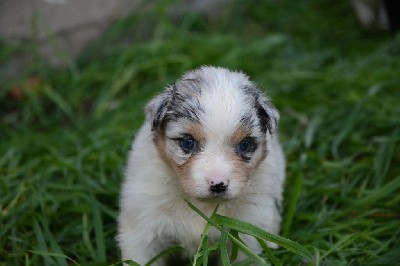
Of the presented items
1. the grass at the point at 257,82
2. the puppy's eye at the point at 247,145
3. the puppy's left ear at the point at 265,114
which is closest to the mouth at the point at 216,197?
the puppy's eye at the point at 247,145

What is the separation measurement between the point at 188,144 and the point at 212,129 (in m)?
0.18

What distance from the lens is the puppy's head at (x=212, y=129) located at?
3.26 meters

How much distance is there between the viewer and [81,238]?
436 cm

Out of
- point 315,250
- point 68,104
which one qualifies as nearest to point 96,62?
point 68,104

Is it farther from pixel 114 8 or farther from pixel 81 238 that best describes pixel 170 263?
pixel 114 8

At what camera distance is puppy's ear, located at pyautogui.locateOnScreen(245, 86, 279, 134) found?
357 centimetres

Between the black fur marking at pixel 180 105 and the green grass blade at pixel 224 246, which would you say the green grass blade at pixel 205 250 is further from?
the black fur marking at pixel 180 105

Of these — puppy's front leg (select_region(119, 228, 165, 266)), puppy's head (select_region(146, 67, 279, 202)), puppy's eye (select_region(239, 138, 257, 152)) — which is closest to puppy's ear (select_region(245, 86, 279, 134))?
puppy's head (select_region(146, 67, 279, 202))

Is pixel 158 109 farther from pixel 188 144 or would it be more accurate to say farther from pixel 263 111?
pixel 263 111

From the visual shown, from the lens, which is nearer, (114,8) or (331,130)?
(331,130)

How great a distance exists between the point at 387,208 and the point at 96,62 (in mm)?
3346

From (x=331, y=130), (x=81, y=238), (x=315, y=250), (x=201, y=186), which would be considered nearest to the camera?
(x=201, y=186)

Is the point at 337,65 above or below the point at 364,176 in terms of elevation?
above

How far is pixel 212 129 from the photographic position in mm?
3299
